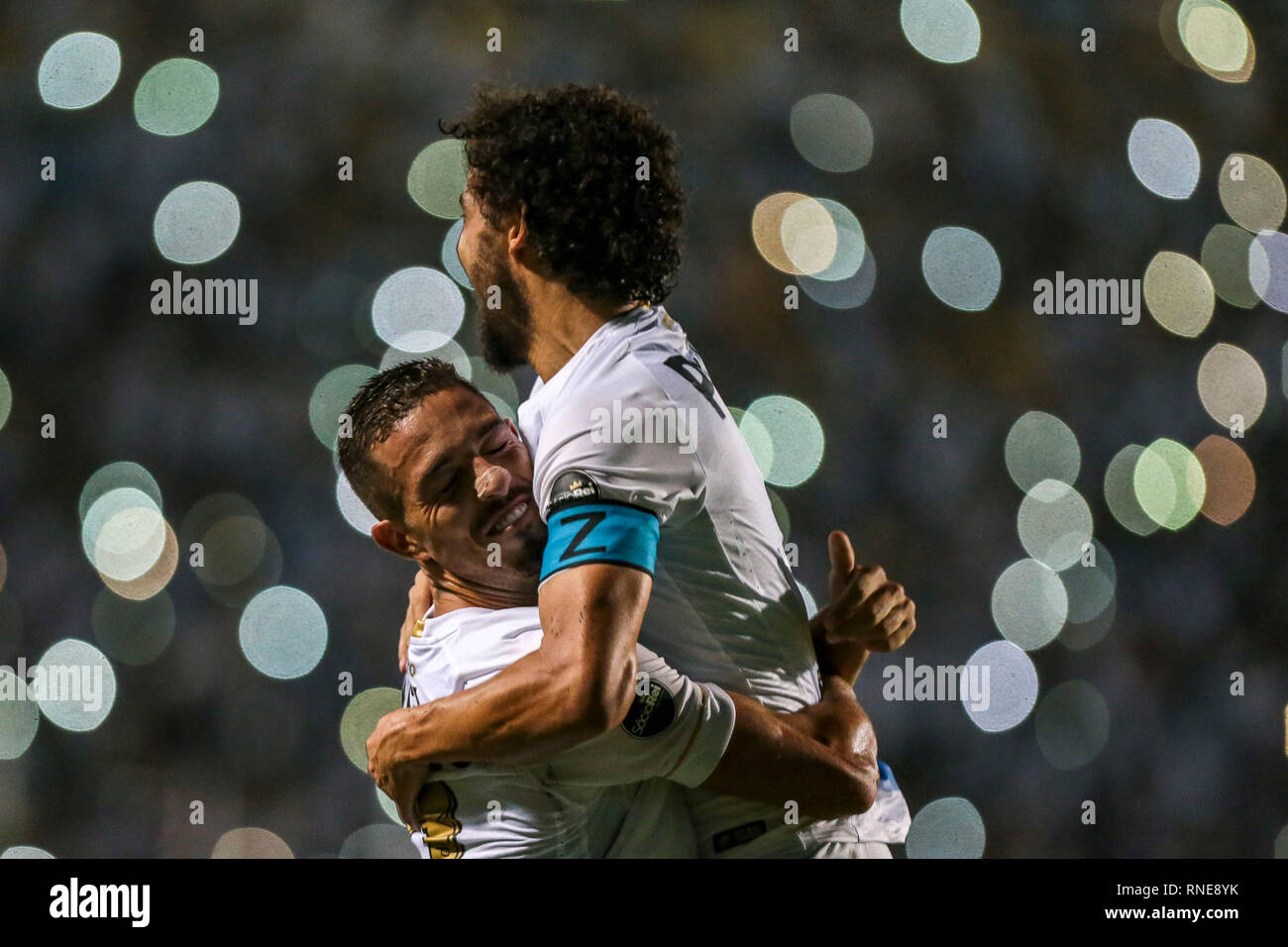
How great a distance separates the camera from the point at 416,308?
1.70m

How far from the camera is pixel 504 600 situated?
102 cm

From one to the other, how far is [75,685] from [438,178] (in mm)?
911

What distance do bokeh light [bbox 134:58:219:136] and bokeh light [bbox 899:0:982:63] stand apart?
1020 mm

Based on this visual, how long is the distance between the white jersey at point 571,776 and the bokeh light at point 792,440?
80 cm

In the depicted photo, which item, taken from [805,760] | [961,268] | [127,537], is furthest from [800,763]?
[127,537]

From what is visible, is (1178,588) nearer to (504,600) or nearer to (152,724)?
(504,600)

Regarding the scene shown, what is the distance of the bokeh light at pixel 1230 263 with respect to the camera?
5.94 ft

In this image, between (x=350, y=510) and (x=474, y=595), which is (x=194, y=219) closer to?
(x=350, y=510)

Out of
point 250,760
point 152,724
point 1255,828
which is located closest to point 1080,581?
point 1255,828

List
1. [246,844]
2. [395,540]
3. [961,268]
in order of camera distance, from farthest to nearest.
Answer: [961,268] → [246,844] → [395,540]

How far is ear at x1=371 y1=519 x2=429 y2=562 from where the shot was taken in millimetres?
1055

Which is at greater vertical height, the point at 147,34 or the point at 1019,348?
the point at 147,34

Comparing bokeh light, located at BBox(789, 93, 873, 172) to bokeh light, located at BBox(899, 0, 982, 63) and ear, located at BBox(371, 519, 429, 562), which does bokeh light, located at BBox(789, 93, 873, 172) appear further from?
ear, located at BBox(371, 519, 429, 562)

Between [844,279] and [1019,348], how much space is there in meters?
0.29
